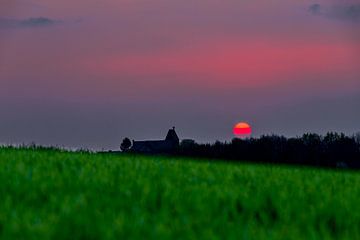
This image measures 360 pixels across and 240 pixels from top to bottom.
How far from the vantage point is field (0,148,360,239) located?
827 cm

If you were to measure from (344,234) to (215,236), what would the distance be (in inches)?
102

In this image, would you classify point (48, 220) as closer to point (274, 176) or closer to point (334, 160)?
point (274, 176)

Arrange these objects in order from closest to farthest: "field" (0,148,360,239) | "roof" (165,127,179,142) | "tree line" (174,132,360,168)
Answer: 1. "field" (0,148,360,239)
2. "tree line" (174,132,360,168)
3. "roof" (165,127,179,142)

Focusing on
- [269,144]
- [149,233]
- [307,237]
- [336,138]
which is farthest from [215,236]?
[336,138]

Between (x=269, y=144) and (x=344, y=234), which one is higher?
(x=269, y=144)

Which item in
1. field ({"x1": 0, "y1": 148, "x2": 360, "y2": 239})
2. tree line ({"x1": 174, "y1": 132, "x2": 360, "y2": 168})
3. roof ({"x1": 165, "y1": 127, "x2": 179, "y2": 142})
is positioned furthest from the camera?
roof ({"x1": 165, "y1": 127, "x2": 179, "y2": 142})

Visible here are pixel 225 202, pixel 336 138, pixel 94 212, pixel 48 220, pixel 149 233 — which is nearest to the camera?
pixel 149 233

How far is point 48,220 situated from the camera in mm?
8602

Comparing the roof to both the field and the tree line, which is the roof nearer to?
the tree line

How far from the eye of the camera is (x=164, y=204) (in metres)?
10.2

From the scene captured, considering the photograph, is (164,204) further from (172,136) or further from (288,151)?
(172,136)

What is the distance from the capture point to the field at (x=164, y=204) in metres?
8.27

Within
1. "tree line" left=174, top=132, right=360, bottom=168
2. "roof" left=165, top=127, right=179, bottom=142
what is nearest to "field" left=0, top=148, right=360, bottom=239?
"tree line" left=174, top=132, right=360, bottom=168

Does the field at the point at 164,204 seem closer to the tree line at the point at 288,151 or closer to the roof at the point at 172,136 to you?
the tree line at the point at 288,151
